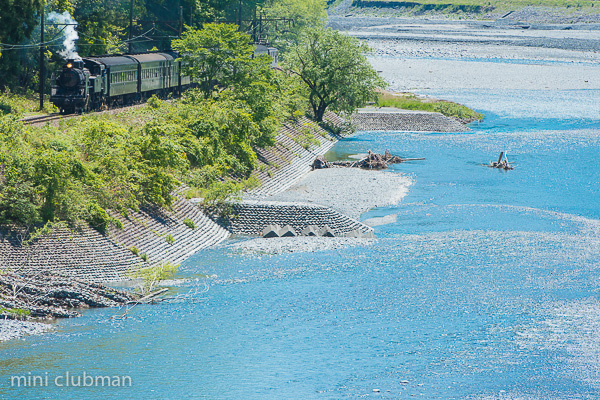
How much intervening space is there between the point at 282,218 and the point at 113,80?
20.9m

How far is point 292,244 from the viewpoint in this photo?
142 ft

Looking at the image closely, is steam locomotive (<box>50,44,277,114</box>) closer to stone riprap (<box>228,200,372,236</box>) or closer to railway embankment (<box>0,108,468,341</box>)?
railway embankment (<box>0,108,468,341</box>)

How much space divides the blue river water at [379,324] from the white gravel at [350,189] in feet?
7.71

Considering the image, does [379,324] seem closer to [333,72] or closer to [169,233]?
[169,233]

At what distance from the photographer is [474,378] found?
27953 millimetres

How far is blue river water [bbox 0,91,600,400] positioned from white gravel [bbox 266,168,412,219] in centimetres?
235

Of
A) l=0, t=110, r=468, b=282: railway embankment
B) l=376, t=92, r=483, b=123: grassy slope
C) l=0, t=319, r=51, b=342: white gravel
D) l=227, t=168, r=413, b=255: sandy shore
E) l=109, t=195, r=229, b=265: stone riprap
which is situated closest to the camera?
l=0, t=319, r=51, b=342: white gravel

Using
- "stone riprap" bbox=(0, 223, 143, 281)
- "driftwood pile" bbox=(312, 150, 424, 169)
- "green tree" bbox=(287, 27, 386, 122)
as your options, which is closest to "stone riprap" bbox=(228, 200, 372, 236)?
"stone riprap" bbox=(0, 223, 143, 281)

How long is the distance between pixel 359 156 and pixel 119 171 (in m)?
34.8

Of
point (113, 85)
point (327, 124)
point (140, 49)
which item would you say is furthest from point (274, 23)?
point (113, 85)

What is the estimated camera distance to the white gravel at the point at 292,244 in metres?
42.2

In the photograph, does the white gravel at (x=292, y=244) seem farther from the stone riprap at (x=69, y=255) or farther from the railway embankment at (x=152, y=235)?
the stone riprap at (x=69, y=255)

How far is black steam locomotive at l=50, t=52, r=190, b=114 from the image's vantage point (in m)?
54.3

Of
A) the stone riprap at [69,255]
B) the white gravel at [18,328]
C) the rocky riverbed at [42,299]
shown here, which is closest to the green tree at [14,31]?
the stone riprap at [69,255]
